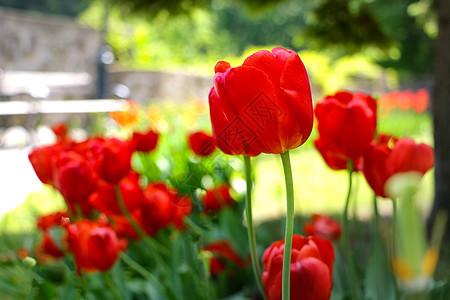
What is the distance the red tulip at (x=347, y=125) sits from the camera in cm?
67

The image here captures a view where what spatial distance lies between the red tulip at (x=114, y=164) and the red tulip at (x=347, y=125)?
378 mm

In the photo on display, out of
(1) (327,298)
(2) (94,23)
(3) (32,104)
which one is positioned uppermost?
(2) (94,23)

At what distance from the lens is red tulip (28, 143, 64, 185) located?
891mm

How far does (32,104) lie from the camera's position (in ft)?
22.0

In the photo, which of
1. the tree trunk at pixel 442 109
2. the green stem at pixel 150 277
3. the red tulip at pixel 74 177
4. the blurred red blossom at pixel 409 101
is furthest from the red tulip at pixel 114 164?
the blurred red blossom at pixel 409 101

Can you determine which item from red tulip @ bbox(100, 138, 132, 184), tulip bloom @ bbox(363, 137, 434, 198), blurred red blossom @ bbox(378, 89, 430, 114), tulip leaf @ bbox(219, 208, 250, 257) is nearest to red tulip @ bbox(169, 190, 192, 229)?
red tulip @ bbox(100, 138, 132, 184)

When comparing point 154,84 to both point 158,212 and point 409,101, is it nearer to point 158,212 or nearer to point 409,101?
point 409,101

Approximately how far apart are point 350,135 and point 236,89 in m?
0.29

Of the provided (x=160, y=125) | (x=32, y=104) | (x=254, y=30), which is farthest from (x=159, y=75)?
(x=254, y=30)

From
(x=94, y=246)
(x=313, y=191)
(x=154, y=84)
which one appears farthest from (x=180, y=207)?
(x=154, y=84)

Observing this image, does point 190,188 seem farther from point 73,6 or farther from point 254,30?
point 254,30

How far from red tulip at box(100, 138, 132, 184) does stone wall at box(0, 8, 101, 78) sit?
10.5 m

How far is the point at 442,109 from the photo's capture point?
6.85 ft

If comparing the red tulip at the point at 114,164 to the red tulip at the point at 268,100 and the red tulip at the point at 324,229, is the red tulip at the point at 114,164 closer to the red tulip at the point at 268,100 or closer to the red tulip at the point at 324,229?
the red tulip at the point at 324,229
